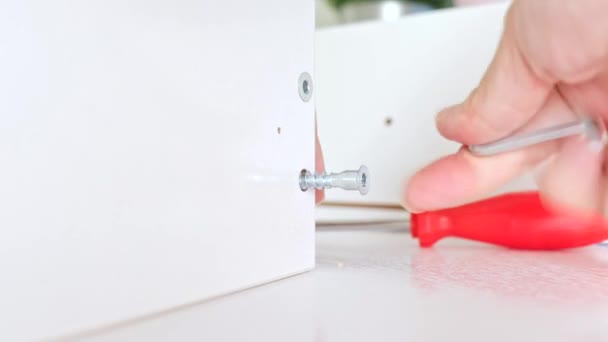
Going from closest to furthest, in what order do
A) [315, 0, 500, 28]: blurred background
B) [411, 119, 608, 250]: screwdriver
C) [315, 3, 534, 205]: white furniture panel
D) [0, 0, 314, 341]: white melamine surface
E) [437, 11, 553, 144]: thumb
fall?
[0, 0, 314, 341]: white melamine surface < [437, 11, 553, 144]: thumb < [411, 119, 608, 250]: screwdriver < [315, 3, 534, 205]: white furniture panel < [315, 0, 500, 28]: blurred background

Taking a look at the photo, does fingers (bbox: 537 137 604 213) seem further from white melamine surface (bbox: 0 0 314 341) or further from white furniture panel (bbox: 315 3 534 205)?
white furniture panel (bbox: 315 3 534 205)

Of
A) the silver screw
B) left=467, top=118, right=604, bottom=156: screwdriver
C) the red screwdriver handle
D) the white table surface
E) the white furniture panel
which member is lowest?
the white table surface

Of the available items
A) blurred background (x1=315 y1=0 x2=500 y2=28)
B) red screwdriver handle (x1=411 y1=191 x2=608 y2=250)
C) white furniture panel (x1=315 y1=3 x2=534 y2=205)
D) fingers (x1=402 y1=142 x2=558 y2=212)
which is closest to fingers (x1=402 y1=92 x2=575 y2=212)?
fingers (x1=402 y1=142 x2=558 y2=212)

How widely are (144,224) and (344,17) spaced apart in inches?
32.7

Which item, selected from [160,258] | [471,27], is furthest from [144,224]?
[471,27]

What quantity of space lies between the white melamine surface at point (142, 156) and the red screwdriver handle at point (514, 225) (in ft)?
0.61

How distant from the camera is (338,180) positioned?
0.40 meters

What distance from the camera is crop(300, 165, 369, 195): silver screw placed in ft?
1.31

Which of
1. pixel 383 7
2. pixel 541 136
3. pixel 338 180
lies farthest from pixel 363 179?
pixel 383 7

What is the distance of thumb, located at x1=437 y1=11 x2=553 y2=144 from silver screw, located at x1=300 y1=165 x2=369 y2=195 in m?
0.07

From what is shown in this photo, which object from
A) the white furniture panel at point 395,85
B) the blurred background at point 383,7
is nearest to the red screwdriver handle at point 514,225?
the white furniture panel at point 395,85

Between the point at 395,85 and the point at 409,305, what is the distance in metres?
0.57

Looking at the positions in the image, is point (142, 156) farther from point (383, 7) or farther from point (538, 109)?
point (383, 7)

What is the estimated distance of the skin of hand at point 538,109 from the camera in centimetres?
33
